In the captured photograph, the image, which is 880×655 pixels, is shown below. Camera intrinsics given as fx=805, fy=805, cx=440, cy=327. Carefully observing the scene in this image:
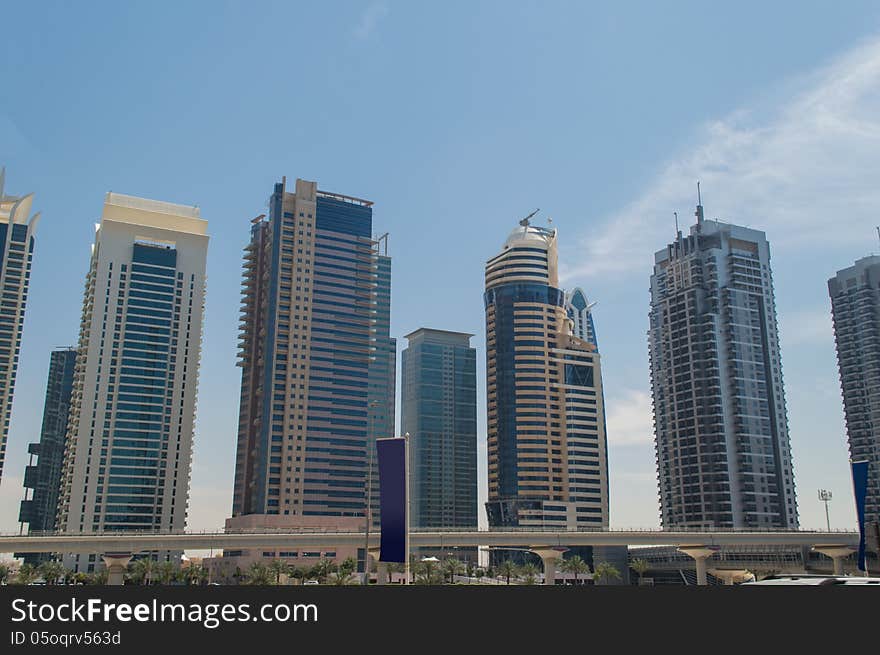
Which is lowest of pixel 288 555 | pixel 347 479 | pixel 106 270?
pixel 288 555

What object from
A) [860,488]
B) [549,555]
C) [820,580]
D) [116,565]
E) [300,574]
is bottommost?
[300,574]

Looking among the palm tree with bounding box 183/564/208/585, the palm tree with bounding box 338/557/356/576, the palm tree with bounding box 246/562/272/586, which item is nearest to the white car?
the palm tree with bounding box 246/562/272/586

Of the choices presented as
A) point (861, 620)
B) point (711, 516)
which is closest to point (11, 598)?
point (861, 620)

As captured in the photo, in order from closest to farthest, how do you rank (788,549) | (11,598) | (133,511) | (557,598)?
1. (11,598)
2. (557,598)
3. (788,549)
4. (133,511)

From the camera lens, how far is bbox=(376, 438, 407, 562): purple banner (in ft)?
170

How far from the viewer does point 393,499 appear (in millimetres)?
52781

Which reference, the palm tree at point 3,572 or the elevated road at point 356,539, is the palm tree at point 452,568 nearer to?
the elevated road at point 356,539

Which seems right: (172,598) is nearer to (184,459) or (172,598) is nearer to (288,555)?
(288,555)

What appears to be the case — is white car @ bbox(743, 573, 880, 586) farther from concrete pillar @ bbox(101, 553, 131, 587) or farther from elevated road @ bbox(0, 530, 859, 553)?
concrete pillar @ bbox(101, 553, 131, 587)

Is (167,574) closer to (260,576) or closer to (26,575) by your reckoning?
(260,576)

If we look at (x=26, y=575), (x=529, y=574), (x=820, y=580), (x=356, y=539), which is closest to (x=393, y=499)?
(x=820, y=580)

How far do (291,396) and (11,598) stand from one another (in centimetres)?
17731

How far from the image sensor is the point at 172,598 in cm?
2323

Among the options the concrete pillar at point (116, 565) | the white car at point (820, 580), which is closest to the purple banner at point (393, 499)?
the white car at point (820, 580)
